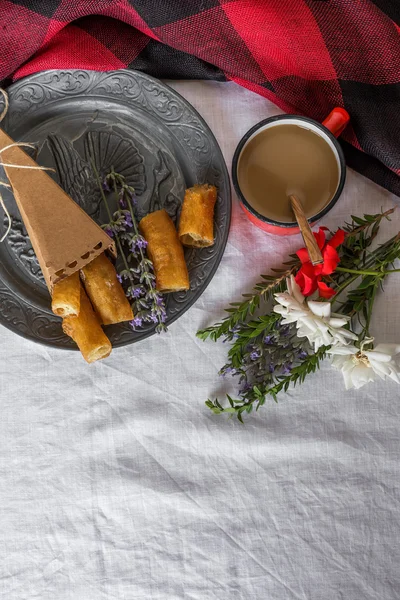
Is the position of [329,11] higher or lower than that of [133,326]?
higher

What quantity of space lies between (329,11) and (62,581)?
0.94m

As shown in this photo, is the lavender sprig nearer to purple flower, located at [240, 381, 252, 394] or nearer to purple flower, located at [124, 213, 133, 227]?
purple flower, located at [124, 213, 133, 227]

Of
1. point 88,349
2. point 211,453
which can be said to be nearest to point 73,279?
point 88,349

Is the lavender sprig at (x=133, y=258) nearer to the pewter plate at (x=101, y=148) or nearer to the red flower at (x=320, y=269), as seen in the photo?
the pewter plate at (x=101, y=148)

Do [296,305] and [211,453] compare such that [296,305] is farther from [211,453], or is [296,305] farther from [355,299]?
[211,453]

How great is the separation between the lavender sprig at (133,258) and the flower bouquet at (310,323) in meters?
0.09

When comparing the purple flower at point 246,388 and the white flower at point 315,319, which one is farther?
the purple flower at point 246,388

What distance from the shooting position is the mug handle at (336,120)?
0.80m

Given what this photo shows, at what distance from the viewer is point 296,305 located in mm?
701

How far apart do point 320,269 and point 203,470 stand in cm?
37

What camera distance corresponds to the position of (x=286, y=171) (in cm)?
81

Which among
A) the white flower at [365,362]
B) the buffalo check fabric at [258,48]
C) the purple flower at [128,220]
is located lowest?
the white flower at [365,362]

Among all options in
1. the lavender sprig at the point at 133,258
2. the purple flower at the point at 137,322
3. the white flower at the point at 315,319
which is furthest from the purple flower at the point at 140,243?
the white flower at the point at 315,319

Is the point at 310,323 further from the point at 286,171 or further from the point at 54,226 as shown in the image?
the point at 54,226
